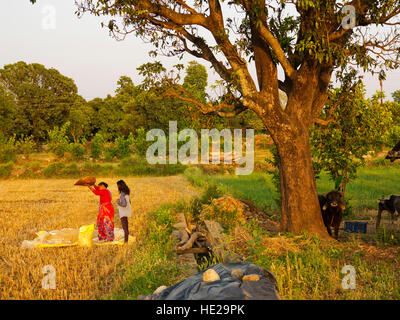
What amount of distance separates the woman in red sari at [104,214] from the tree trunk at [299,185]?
4.50 m

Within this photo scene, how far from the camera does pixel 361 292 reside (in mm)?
4840

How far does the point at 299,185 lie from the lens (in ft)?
27.2

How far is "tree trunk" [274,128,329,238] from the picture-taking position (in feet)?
27.0

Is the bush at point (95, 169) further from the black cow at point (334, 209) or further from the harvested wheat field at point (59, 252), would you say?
the black cow at point (334, 209)

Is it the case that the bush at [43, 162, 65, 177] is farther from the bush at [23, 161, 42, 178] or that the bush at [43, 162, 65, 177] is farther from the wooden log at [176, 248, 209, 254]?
the wooden log at [176, 248, 209, 254]

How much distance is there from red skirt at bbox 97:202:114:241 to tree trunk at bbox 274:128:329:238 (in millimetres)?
4547

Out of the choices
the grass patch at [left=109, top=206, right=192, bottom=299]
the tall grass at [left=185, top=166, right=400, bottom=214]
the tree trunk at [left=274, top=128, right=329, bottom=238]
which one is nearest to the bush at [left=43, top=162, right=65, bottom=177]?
the tall grass at [left=185, top=166, right=400, bottom=214]

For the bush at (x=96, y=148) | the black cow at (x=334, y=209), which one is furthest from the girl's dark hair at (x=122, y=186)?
the bush at (x=96, y=148)

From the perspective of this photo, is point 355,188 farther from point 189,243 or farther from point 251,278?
point 251,278

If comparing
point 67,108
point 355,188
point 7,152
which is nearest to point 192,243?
point 355,188
